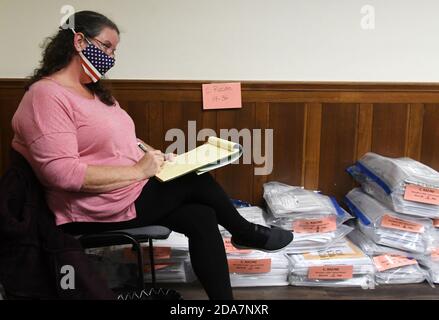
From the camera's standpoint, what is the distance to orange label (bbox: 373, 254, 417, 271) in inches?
62.8

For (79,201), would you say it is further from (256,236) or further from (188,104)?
(188,104)

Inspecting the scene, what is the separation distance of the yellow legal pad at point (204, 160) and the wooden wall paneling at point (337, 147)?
0.69 meters

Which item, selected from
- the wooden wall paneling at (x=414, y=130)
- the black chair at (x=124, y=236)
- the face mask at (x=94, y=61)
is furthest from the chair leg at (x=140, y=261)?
the wooden wall paneling at (x=414, y=130)

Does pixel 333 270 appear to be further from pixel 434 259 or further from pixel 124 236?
pixel 124 236

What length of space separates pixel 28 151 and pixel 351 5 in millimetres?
1410

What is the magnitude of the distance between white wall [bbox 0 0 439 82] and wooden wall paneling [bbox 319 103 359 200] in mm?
148

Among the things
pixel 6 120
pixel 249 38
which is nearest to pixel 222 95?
pixel 249 38

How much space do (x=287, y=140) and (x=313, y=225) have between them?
410 millimetres

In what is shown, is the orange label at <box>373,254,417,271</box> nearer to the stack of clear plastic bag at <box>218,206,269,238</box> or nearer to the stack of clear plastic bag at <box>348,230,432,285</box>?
the stack of clear plastic bag at <box>348,230,432,285</box>

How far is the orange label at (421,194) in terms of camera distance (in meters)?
1.53

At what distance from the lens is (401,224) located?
5.23ft

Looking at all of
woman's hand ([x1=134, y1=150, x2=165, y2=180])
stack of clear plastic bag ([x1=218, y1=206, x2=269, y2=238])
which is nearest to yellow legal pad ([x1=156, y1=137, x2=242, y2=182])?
woman's hand ([x1=134, y1=150, x2=165, y2=180])

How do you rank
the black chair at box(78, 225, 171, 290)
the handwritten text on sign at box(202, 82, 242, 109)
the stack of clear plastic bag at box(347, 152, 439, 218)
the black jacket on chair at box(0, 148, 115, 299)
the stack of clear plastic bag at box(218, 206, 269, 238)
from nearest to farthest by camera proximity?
1. the black jacket on chair at box(0, 148, 115, 299)
2. the black chair at box(78, 225, 171, 290)
3. the stack of clear plastic bag at box(347, 152, 439, 218)
4. the stack of clear plastic bag at box(218, 206, 269, 238)
5. the handwritten text on sign at box(202, 82, 242, 109)
